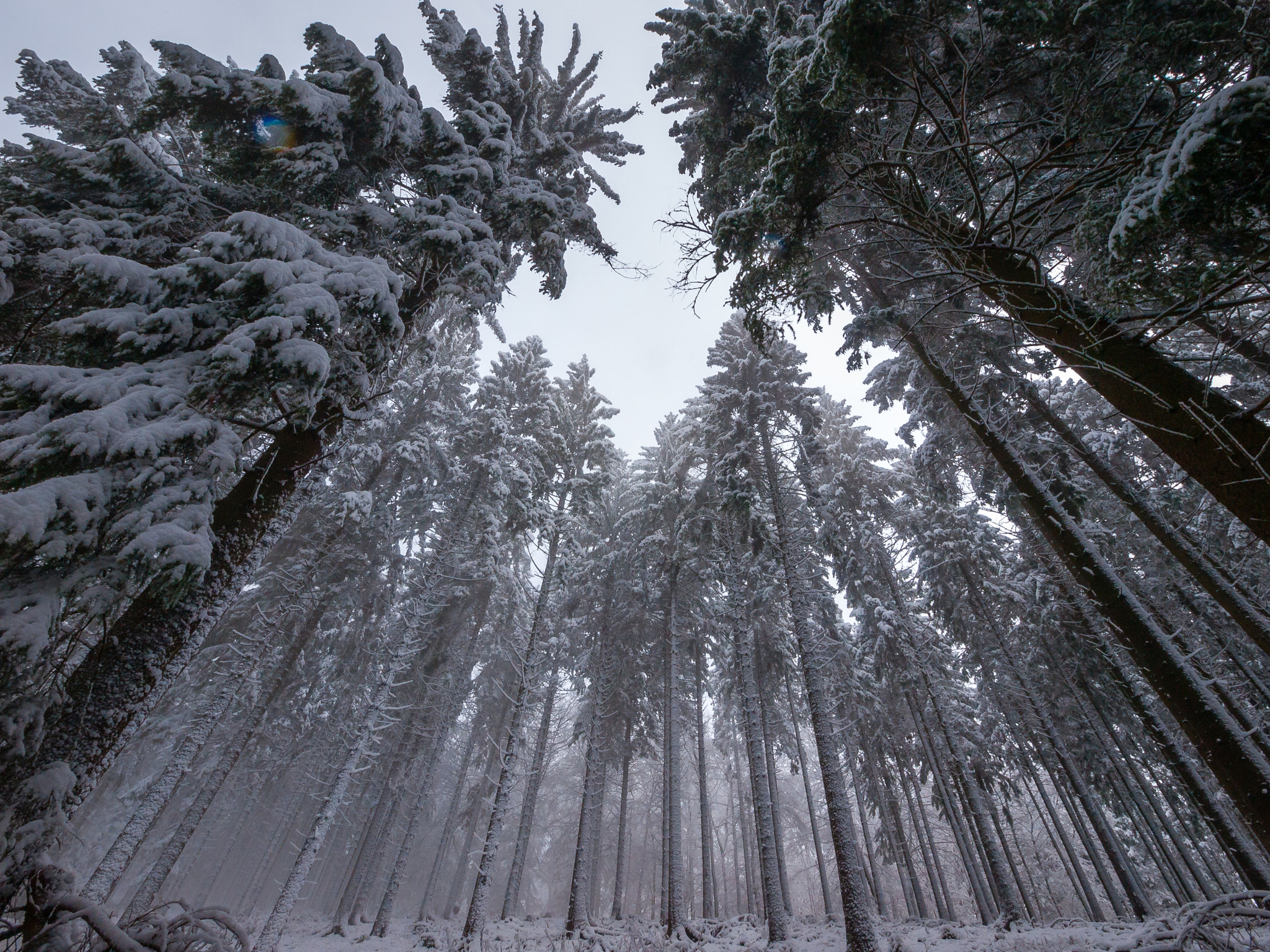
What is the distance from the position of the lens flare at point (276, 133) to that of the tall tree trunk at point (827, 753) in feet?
39.0

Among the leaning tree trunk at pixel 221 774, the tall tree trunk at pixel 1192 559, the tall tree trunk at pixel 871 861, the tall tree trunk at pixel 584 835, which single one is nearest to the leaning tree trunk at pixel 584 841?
the tall tree trunk at pixel 584 835

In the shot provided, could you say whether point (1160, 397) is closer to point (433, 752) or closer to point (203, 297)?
point (203, 297)

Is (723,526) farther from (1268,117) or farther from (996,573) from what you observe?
(1268,117)

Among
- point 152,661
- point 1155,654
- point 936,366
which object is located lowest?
point 152,661

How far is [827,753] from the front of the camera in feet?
33.1

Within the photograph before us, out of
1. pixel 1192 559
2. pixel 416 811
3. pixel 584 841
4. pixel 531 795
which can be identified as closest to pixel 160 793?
pixel 416 811

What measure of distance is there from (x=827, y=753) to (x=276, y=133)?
13.6 metres

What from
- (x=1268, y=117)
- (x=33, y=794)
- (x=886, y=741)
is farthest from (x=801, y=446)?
(x=33, y=794)

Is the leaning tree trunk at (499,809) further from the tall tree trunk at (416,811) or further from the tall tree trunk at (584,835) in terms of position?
the tall tree trunk at (416,811)

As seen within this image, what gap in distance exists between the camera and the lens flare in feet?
18.1

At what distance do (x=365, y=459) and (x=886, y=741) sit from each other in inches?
870

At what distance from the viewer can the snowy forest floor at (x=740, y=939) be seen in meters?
8.29

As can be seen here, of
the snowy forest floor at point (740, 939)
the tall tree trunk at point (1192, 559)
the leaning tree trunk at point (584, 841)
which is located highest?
the tall tree trunk at point (1192, 559)

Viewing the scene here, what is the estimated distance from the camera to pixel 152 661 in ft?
12.7
